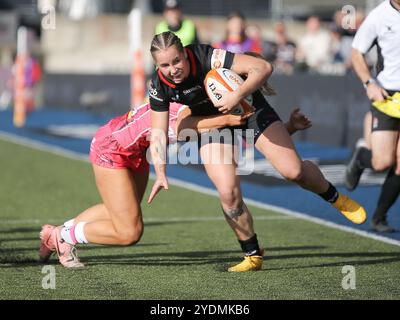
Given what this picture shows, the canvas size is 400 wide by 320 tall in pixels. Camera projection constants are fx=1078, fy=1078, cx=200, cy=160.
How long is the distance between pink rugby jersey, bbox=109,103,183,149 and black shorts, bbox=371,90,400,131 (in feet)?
8.37

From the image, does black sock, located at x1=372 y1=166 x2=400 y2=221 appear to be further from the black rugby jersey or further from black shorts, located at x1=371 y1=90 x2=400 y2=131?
the black rugby jersey

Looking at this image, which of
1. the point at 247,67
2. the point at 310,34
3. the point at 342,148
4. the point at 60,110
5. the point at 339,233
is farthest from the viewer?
the point at 60,110

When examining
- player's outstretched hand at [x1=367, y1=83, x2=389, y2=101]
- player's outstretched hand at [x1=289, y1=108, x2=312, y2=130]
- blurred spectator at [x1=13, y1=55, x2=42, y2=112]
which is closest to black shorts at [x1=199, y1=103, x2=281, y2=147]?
player's outstretched hand at [x1=289, y1=108, x2=312, y2=130]

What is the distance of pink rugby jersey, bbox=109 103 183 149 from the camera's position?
8.05m

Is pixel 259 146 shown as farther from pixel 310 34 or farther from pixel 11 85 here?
pixel 11 85

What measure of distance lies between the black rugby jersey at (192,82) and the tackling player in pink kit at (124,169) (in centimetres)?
24

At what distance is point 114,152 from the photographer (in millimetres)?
8148

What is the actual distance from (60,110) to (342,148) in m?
17.2

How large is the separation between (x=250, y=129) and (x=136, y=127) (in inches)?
Answer: 33.6

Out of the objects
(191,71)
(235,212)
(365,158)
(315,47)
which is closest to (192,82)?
(191,71)

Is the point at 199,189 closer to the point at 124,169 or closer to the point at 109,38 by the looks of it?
the point at 124,169

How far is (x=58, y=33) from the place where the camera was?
3844 cm
